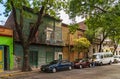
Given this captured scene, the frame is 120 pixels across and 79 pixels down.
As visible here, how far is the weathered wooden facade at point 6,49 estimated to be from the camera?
31.9 m

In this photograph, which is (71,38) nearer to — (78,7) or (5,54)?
(5,54)

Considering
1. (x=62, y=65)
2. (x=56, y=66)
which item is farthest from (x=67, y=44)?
(x=56, y=66)

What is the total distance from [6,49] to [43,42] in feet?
24.6

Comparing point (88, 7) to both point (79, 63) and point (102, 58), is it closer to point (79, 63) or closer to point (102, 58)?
point (79, 63)

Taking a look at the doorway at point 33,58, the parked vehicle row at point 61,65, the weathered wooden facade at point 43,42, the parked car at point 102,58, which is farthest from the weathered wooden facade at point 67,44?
the doorway at point 33,58

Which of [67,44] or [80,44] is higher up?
[67,44]

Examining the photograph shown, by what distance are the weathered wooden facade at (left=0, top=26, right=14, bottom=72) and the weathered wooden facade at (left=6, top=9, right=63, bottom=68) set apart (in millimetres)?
1246

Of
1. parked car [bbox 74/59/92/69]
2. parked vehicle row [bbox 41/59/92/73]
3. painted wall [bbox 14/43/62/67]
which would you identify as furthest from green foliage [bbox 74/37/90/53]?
parked vehicle row [bbox 41/59/92/73]

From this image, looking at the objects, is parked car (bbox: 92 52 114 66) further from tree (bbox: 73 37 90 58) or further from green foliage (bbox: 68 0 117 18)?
green foliage (bbox: 68 0 117 18)

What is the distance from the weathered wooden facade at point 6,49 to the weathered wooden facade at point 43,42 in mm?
1246

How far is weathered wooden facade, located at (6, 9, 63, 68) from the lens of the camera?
1407 inches

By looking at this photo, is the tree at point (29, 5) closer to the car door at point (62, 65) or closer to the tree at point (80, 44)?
the car door at point (62, 65)

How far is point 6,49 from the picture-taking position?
3325 cm

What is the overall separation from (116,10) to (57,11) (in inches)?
390
